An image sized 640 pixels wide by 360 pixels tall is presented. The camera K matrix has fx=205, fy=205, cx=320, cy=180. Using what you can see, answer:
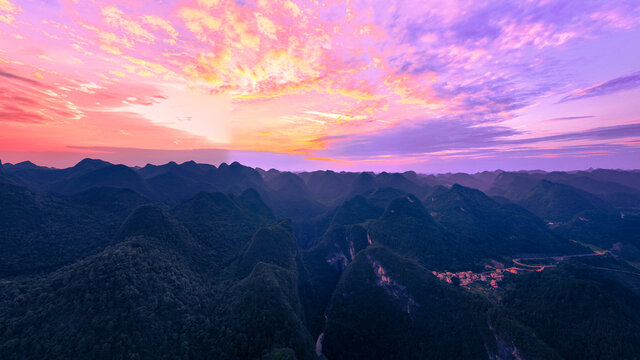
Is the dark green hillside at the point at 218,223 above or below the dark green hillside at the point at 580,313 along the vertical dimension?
above

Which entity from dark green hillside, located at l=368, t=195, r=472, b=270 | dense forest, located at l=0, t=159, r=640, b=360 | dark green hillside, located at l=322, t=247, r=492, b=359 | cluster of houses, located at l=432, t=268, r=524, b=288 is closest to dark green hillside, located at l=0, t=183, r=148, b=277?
dense forest, located at l=0, t=159, r=640, b=360

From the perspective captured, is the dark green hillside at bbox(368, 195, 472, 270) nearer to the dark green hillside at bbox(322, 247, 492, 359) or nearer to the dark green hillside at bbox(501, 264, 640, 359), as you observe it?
the dark green hillside at bbox(322, 247, 492, 359)

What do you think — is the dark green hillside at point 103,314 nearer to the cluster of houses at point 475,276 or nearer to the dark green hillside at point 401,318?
the dark green hillside at point 401,318

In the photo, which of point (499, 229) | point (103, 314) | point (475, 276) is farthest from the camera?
point (499, 229)

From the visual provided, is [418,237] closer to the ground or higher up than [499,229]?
higher up

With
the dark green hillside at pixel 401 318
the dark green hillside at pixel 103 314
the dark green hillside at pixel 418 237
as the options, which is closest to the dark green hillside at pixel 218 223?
the dark green hillside at pixel 103 314

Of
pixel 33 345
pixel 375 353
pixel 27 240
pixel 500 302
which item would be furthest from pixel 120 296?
pixel 500 302

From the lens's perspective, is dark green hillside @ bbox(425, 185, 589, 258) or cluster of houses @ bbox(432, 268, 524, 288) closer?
cluster of houses @ bbox(432, 268, 524, 288)

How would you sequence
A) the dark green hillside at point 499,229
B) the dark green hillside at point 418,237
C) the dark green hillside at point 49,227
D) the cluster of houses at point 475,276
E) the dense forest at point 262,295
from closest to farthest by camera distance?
the dense forest at point 262,295 < the dark green hillside at point 49,227 < the cluster of houses at point 475,276 < the dark green hillside at point 418,237 < the dark green hillside at point 499,229

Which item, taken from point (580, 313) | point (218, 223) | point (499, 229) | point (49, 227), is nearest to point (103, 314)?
point (49, 227)

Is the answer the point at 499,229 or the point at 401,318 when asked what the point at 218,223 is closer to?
the point at 401,318

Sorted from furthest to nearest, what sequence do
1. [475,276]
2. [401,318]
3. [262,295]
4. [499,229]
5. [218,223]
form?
[499,229], [218,223], [475,276], [401,318], [262,295]
